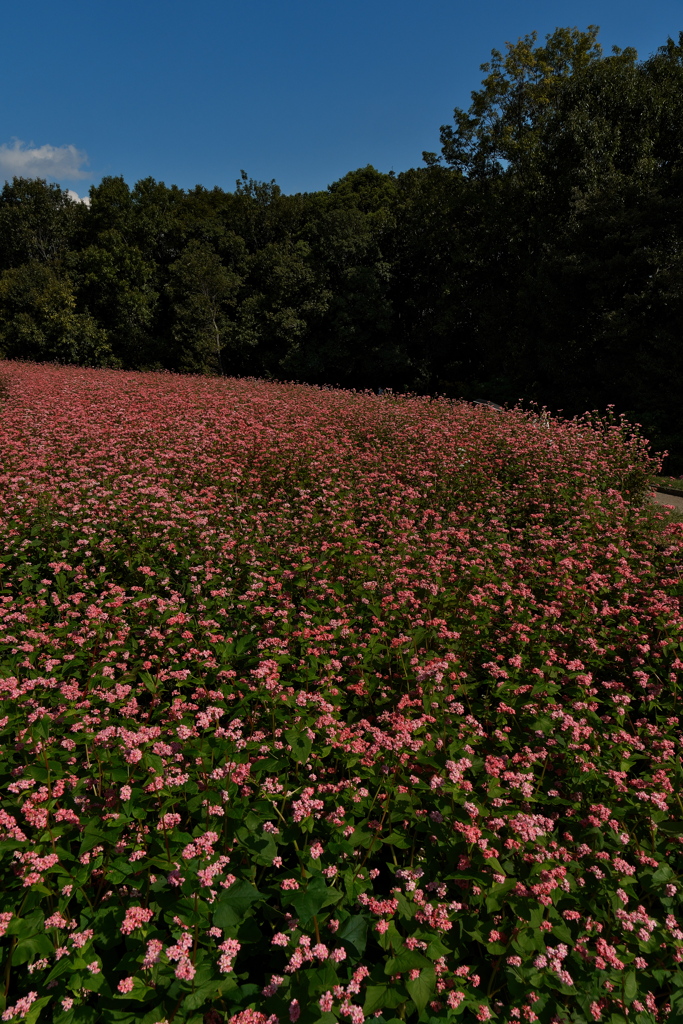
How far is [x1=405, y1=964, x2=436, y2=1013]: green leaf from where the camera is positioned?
1.83 meters

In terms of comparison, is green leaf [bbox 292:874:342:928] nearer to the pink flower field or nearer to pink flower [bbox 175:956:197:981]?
the pink flower field

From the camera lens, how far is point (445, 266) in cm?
3086

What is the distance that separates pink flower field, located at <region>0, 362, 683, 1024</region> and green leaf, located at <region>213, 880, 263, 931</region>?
0.01m

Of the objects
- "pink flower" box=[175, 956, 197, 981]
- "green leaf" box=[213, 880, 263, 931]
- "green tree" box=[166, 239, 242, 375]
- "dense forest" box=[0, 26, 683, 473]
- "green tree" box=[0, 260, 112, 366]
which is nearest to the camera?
"pink flower" box=[175, 956, 197, 981]

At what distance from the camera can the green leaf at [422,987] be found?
183 centimetres

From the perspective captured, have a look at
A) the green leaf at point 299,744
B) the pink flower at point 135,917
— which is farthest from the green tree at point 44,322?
the pink flower at point 135,917

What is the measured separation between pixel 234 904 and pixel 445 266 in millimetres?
33330

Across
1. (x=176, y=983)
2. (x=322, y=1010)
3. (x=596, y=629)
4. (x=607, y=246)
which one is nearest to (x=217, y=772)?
(x=176, y=983)

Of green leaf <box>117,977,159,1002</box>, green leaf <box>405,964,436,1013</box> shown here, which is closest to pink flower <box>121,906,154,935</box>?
green leaf <box>117,977,159,1002</box>

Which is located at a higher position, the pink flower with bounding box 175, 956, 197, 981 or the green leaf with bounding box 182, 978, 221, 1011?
the pink flower with bounding box 175, 956, 197, 981

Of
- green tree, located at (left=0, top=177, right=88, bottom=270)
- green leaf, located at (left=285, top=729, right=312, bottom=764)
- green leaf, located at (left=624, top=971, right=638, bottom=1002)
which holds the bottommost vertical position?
green leaf, located at (left=624, top=971, right=638, bottom=1002)

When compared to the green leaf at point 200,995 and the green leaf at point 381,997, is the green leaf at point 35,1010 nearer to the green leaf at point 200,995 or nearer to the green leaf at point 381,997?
the green leaf at point 200,995

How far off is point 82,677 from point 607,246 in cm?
2368

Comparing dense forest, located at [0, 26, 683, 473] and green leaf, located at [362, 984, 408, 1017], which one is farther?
dense forest, located at [0, 26, 683, 473]
